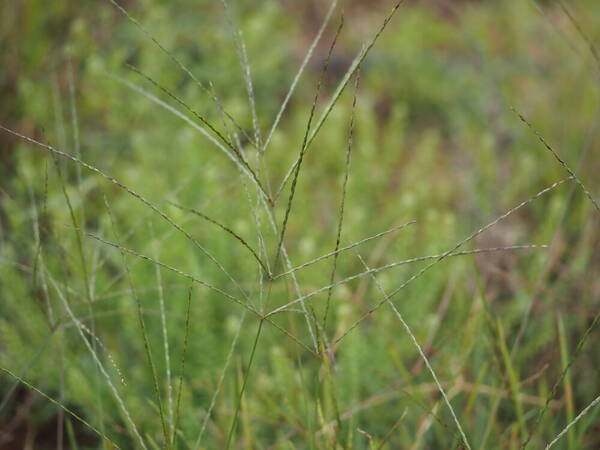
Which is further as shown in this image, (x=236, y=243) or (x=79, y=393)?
(x=236, y=243)

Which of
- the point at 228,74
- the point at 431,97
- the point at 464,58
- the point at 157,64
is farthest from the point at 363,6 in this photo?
the point at 157,64

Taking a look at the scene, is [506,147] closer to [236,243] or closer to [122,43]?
[236,243]

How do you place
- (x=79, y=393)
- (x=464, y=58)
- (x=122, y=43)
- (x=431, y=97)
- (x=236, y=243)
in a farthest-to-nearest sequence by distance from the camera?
1. (x=464, y=58)
2. (x=431, y=97)
3. (x=122, y=43)
4. (x=236, y=243)
5. (x=79, y=393)

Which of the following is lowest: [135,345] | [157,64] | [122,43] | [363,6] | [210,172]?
[135,345]

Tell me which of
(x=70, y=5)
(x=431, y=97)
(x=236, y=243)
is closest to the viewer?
(x=236, y=243)

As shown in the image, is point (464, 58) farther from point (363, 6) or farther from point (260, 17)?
point (260, 17)

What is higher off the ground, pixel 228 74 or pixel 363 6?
pixel 363 6
